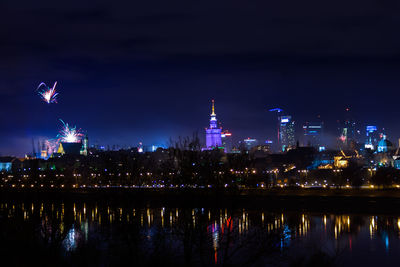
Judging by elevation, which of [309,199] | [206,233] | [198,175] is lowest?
[309,199]

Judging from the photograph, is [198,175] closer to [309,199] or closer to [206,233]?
[206,233]

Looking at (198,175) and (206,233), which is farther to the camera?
(198,175)

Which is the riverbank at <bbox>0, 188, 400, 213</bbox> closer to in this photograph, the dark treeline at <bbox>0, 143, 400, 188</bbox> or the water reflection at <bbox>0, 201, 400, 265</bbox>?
the dark treeline at <bbox>0, 143, 400, 188</bbox>

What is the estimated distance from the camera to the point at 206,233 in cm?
2089

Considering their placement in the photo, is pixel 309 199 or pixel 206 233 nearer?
pixel 206 233

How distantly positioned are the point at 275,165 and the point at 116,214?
11126cm

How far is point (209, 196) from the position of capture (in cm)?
1962

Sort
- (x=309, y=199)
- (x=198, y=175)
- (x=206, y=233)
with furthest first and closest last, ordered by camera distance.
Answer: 1. (x=309, y=199)
2. (x=198, y=175)
3. (x=206, y=233)

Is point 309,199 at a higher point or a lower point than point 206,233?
lower

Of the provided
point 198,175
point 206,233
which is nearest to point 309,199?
point 198,175

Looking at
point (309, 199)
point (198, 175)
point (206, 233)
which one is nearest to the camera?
point (206, 233)

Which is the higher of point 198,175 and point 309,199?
point 198,175

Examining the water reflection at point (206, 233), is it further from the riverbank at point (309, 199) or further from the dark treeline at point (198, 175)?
the riverbank at point (309, 199)

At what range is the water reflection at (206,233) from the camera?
763 inches
